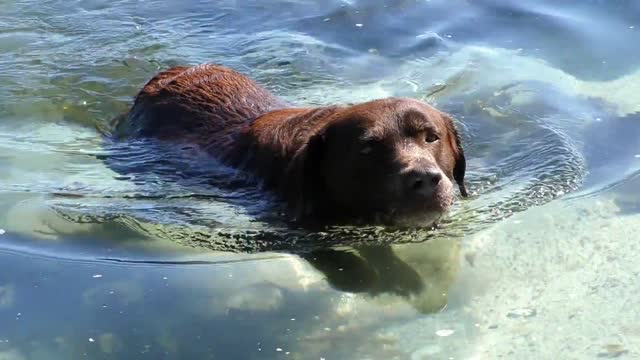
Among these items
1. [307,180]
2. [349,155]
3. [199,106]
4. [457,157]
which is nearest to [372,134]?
[349,155]

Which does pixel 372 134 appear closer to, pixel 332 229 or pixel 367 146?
pixel 367 146

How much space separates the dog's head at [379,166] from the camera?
506cm

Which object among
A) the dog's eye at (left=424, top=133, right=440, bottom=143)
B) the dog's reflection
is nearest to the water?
the dog's reflection

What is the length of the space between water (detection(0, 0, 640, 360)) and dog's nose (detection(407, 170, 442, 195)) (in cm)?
37

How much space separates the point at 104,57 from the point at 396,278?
16.2 ft

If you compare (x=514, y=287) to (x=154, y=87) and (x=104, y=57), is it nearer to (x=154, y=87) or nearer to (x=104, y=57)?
(x=154, y=87)

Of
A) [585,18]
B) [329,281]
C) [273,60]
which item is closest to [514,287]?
[329,281]

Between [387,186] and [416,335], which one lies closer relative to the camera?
[416,335]

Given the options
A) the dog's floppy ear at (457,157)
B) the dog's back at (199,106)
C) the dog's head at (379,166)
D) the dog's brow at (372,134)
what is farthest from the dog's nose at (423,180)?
the dog's back at (199,106)

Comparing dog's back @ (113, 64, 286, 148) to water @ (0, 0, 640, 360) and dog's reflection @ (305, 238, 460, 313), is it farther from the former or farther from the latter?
dog's reflection @ (305, 238, 460, 313)

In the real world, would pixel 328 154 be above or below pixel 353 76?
above

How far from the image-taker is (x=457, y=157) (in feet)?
19.1

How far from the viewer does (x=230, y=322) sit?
4.39 meters

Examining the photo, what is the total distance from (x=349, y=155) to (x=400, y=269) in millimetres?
695
